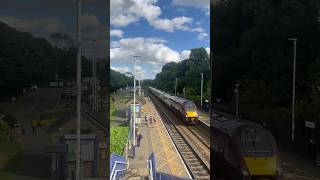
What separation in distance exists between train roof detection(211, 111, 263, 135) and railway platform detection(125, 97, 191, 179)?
178 centimetres

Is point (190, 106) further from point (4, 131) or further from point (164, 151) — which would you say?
point (4, 131)

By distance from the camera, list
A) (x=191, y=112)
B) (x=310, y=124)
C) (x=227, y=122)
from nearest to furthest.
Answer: (x=310, y=124)
(x=227, y=122)
(x=191, y=112)

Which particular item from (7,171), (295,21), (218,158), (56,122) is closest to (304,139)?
(218,158)

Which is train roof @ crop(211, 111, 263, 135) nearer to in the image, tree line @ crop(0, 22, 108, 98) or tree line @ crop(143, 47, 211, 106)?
tree line @ crop(143, 47, 211, 106)

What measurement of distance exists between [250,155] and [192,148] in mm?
3769

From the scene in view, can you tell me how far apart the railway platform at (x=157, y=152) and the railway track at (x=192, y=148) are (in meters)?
0.16

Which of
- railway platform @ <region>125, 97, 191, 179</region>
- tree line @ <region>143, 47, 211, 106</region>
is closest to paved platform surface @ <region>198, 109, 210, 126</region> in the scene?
tree line @ <region>143, 47, 211, 106</region>

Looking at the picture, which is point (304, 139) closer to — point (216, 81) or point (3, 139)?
point (216, 81)

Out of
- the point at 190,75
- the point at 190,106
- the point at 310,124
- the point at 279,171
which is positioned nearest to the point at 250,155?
the point at 279,171

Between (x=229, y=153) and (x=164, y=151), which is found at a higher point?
(x=229, y=153)

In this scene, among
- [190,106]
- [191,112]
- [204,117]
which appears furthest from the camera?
[191,112]

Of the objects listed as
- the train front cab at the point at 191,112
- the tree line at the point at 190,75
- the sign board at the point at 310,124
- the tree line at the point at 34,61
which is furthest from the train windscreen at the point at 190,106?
the tree line at the point at 34,61

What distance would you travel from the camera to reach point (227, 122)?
8.00 metres

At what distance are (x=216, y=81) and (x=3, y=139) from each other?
399 centimetres
